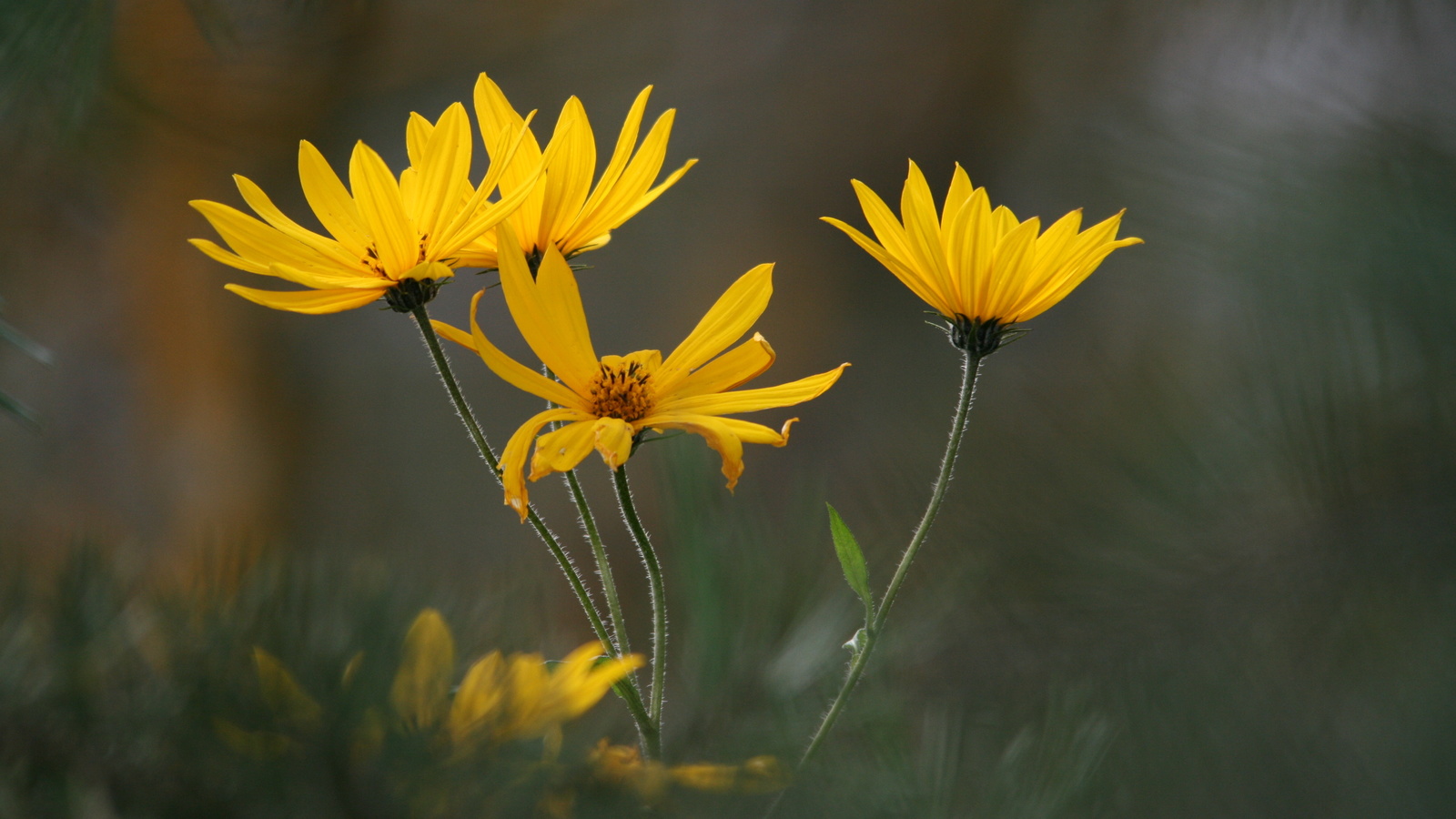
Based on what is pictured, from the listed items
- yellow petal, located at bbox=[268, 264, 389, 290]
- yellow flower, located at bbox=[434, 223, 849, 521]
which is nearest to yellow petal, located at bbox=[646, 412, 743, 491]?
yellow flower, located at bbox=[434, 223, 849, 521]

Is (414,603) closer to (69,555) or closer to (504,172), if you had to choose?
(69,555)

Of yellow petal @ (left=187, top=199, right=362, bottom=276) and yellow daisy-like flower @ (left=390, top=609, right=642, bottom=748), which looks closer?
yellow daisy-like flower @ (left=390, top=609, right=642, bottom=748)

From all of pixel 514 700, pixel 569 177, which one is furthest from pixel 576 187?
pixel 514 700

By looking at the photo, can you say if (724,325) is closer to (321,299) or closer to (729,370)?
(729,370)

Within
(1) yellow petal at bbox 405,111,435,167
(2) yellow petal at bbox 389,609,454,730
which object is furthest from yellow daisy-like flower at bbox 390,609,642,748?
(1) yellow petal at bbox 405,111,435,167

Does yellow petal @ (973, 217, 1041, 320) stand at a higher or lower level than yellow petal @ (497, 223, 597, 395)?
higher

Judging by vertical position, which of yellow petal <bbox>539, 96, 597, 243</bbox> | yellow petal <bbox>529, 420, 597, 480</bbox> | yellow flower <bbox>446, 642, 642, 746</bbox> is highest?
yellow petal <bbox>539, 96, 597, 243</bbox>

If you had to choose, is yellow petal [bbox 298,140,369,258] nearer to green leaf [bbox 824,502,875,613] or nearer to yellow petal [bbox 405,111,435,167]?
yellow petal [bbox 405,111,435,167]
